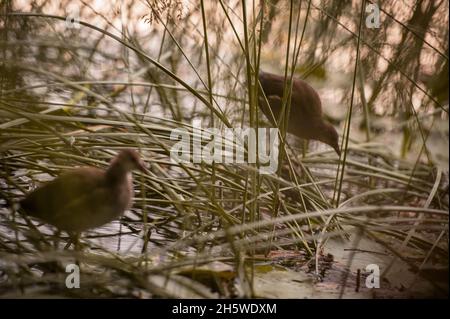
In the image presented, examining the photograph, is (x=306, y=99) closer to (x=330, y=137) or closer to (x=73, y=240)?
(x=330, y=137)

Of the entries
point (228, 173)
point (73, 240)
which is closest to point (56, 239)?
point (73, 240)

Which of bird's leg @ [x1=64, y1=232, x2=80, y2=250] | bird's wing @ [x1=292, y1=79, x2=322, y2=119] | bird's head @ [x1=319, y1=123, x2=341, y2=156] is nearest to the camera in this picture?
bird's leg @ [x1=64, y1=232, x2=80, y2=250]

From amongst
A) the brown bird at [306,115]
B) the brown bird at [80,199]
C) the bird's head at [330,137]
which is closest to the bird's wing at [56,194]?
the brown bird at [80,199]

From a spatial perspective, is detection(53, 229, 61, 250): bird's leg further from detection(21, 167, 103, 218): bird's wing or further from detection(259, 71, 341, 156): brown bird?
detection(259, 71, 341, 156): brown bird

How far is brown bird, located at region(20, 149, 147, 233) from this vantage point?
4.92 feet

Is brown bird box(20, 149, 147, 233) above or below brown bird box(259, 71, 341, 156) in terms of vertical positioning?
below

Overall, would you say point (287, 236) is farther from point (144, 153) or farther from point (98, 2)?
point (98, 2)

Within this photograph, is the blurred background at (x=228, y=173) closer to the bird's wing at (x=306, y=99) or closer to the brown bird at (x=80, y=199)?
the brown bird at (x=80, y=199)

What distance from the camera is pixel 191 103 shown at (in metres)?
3.05

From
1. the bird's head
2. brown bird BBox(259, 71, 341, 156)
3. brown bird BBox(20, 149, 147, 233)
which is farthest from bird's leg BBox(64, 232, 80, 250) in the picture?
the bird's head

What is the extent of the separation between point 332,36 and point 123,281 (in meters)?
1.80

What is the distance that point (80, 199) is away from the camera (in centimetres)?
150

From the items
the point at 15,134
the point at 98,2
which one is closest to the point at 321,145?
the point at 98,2
